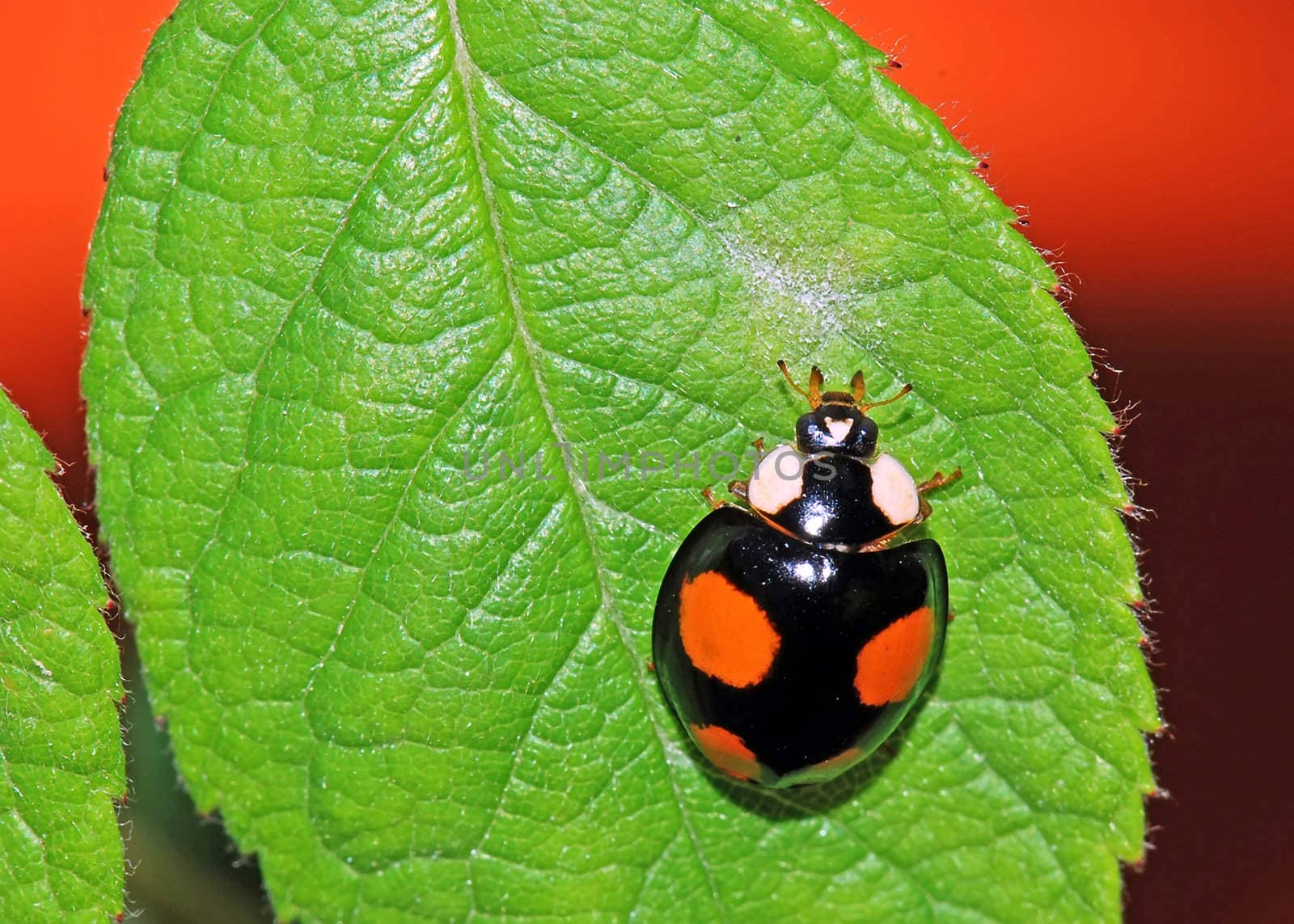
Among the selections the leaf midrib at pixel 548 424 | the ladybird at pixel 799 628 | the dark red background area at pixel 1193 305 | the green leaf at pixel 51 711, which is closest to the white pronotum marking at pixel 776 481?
the ladybird at pixel 799 628

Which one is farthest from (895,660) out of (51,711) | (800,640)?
(51,711)

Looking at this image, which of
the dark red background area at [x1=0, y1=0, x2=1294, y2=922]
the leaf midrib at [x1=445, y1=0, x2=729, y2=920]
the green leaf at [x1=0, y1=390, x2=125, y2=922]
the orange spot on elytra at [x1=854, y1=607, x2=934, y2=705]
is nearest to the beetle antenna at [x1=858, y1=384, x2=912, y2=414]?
the orange spot on elytra at [x1=854, y1=607, x2=934, y2=705]

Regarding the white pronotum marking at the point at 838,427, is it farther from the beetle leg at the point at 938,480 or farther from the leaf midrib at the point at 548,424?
the leaf midrib at the point at 548,424

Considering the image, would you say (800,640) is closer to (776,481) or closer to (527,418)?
(776,481)

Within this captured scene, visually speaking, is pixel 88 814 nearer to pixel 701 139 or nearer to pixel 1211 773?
pixel 701 139

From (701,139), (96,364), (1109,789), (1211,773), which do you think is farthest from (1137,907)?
(96,364)

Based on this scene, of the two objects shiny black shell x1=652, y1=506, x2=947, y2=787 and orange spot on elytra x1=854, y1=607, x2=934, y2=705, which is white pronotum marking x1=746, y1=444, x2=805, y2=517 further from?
A: orange spot on elytra x1=854, y1=607, x2=934, y2=705
